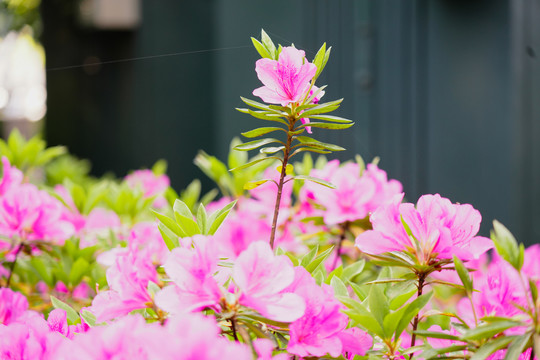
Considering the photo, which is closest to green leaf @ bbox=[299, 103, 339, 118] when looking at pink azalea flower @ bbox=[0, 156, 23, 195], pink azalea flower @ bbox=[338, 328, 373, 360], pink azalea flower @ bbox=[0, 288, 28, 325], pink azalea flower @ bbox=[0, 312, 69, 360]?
pink azalea flower @ bbox=[338, 328, 373, 360]

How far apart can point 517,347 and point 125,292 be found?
0.37 m

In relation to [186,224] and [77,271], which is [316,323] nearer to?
[186,224]

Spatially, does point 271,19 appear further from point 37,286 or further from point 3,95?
point 3,95

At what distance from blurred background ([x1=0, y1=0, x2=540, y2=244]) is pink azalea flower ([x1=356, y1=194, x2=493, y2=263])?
0.31m

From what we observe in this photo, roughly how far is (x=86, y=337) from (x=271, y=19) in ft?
9.01

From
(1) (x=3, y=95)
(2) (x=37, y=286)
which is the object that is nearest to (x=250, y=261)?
(2) (x=37, y=286)

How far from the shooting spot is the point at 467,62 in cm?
253

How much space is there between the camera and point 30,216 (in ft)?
3.21

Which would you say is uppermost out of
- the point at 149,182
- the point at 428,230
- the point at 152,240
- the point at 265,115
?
the point at 265,115

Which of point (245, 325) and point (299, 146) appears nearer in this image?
point (245, 325)

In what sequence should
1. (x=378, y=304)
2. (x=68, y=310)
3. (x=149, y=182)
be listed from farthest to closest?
(x=149, y=182), (x=68, y=310), (x=378, y=304)

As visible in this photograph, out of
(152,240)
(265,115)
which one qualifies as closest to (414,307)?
(265,115)

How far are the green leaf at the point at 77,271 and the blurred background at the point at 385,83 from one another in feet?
1.42

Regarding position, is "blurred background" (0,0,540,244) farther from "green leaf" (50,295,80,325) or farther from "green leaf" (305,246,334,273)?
"green leaf" (50,295,80,325)
